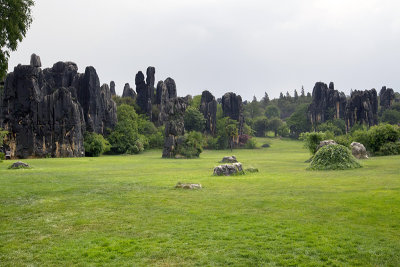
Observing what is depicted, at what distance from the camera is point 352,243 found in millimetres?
9102

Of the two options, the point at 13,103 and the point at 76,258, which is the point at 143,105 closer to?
the point at 13,103

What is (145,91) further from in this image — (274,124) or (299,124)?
(299,124)

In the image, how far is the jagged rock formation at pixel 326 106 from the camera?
11931 cm

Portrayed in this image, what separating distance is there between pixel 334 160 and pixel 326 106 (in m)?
96.0

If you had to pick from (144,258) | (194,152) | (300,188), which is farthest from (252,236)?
(194,152)

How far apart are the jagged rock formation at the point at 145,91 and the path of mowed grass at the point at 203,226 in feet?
295

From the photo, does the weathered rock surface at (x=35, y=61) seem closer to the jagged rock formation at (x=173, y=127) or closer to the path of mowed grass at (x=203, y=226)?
the jagged rock formation at (x=173, y=127)

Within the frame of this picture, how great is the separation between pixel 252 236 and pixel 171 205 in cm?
553

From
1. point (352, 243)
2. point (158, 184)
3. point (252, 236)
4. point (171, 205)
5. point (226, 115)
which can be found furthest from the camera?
point (226, 115)

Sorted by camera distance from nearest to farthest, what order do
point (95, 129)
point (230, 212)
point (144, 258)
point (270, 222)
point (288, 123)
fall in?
point (144, 258) < point (270, 222) < point (230, 212) < point (95, 129) < point (288, 123)

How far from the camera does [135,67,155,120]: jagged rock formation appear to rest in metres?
108

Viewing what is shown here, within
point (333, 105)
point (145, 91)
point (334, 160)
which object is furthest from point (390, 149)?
point (145, 91)

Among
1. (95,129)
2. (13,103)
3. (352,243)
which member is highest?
(13,103)

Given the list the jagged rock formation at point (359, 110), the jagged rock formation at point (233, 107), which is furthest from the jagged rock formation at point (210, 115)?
the jagged rock formation at point (359, 110)
